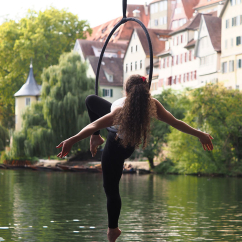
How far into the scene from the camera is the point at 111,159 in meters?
6.17

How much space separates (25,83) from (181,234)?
5855cm

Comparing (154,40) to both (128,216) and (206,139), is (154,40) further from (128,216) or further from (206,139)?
(206,139)

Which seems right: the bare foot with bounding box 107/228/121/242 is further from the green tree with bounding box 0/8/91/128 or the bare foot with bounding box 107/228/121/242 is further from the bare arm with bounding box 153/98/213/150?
the green tree with bounding box 0/8/91/128

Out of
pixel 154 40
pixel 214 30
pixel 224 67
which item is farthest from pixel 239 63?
pixel 154 40

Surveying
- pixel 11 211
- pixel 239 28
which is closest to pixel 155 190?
pixel 11 211

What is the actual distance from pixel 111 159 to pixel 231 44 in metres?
50.9

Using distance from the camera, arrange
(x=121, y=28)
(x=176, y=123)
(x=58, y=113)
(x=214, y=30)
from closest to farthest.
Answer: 1. (x=176, y=123)
2. (x=58, y=113)
3. (x=214, y=30)
4. (x=121, y=28)

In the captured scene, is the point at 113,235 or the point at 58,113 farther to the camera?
the point at 58,113

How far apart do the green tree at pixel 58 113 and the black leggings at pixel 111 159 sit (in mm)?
42614

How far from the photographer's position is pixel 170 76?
6681cm

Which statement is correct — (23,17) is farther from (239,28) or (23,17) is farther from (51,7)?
(239,28)

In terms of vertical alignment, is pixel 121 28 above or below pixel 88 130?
above

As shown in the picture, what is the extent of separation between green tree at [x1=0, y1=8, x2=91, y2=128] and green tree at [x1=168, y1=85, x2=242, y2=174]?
27.1m

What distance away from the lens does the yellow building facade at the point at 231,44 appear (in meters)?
53.6
